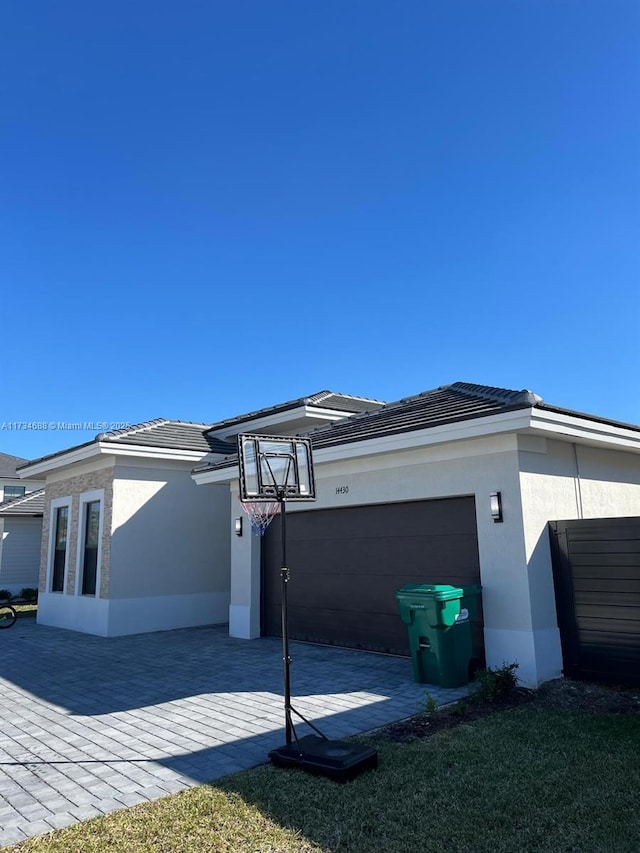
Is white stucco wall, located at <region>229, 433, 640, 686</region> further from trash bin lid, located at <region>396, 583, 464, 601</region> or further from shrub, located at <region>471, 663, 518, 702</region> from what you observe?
trash bin lid, located at <region>396, 583, 464, 601</region>

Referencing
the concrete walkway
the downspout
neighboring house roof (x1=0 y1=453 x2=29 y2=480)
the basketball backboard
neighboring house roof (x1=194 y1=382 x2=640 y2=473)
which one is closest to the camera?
the concrete walkway

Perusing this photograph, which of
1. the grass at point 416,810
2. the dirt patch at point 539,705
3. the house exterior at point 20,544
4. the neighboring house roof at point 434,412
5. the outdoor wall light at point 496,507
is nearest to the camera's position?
the grass at point 416,810

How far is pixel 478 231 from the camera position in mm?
12312

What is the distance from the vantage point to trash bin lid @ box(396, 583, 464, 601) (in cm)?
675

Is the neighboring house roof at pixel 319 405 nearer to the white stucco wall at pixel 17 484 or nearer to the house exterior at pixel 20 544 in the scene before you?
the house exterior at pixel 20 544

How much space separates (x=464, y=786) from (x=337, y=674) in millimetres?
3887

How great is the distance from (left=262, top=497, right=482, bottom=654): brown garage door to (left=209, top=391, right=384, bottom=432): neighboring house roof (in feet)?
10.2

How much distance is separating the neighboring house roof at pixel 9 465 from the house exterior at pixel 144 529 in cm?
1876

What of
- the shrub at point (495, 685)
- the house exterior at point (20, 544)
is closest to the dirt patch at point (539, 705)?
the shrub at point (495, 685)

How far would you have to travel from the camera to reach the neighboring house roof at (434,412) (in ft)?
23.4

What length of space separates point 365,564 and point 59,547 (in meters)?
9.37

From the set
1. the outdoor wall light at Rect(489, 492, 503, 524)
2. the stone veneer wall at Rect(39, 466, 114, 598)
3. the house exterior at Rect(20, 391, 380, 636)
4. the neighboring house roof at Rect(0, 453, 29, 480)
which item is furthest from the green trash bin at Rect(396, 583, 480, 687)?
the neighboring house roof at Rect(0, 453, 29, 480)

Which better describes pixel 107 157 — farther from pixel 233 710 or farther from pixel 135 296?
pixel 233 710

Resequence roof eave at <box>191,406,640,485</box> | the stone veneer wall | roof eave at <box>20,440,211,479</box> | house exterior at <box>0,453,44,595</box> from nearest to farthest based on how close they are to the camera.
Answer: roof eave at <box>191,406,640,485</box>, roof eave at <box>20,440,211,479</box>, the stone veneer wall, house exterior at <box>0,453,44,595</box>
